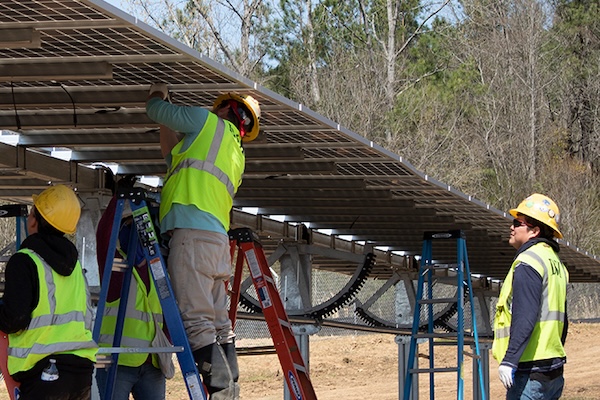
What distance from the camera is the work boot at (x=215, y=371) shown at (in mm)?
6238

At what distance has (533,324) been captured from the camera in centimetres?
705

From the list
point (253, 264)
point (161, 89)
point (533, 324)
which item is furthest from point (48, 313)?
point (533, 324)

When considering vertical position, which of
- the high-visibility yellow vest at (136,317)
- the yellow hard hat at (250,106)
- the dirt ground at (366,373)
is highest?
the yellow hard hat at (250,106)

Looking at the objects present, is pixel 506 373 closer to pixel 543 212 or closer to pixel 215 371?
pixel 543 212

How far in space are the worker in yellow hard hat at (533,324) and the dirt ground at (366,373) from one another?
20161 millimetres

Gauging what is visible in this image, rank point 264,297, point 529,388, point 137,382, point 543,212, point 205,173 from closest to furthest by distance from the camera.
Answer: point 205,173 < point 137,382 < point 529,388 < point 543,212 < point 264,297

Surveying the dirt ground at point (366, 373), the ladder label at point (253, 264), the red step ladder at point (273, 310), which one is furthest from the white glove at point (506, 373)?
the dirt ground at point (366, 373)

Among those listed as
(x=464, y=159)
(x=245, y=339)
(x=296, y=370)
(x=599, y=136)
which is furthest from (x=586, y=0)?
(x=296, y=370)

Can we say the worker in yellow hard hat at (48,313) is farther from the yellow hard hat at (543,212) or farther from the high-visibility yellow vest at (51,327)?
the yellow hard hat at (543,212)

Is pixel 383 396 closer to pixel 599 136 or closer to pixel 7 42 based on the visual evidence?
pixel 599 136

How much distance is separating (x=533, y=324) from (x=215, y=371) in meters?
2.07

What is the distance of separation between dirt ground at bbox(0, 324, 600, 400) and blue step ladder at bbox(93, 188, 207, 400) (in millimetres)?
20252

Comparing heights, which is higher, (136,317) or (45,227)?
(45,227)

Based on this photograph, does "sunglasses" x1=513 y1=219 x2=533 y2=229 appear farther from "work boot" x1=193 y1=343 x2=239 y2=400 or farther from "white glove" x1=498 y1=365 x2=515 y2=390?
"work boot" x1=193 y1=343 x2=239 y2=400
